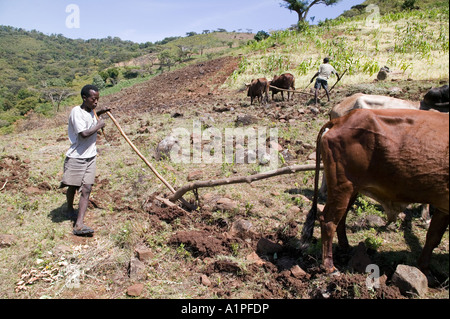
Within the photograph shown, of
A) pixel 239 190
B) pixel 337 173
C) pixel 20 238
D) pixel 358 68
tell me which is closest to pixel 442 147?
pixel 337 173

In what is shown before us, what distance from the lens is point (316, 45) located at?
20500 millimetres

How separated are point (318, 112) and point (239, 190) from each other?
17.0 ft

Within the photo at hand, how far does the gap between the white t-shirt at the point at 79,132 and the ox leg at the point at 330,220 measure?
132 inches

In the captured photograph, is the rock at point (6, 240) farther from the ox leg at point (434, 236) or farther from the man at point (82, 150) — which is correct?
the ox leg at point (434, 236)

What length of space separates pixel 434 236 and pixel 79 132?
436cm

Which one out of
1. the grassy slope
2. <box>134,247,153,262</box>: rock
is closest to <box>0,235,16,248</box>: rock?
<box>134,247,153,262</box>: rock

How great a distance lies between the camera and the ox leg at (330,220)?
128 inches

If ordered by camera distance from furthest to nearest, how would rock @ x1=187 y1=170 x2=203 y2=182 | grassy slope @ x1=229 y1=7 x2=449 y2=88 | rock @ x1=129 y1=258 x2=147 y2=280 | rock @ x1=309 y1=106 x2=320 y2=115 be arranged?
grassy slope @ x1=229 y1=7 x2=449 y2=88 < rock @ x1=309 y1=106 x2=320 y2=115 < rock @ x1=187 y1=170 x2=203 y2=182 < rock @ x1=129 y1=258 x2=147 y2=280

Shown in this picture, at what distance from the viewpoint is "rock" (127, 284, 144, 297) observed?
3440mm

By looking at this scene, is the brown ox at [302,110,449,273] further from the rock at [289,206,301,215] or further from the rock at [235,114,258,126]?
the rock at [235,114,258,126]

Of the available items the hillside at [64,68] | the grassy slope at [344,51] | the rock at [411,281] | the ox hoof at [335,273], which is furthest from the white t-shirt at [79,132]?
the hillside at [64,68]

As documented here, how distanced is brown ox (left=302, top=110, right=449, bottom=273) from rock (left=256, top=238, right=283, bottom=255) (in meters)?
0.73

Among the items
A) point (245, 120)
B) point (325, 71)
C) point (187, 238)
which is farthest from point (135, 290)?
point (325, 71)

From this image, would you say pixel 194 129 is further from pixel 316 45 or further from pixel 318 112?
pixel 316 45
